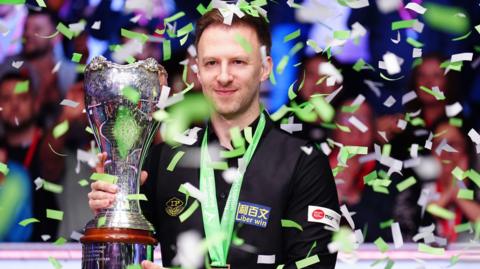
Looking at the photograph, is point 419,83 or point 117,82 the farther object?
point 419,83

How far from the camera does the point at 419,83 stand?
4871 mm

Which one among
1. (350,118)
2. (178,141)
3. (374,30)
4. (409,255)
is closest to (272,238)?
(178,141)

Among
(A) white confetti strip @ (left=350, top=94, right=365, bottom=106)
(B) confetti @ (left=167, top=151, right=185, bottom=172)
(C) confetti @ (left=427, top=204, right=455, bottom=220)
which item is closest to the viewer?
(B) confetti @ (left=167, top=151, right=185, bottom=172)

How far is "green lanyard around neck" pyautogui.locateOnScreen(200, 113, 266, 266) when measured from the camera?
2.83 metres

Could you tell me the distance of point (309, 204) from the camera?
2.92m

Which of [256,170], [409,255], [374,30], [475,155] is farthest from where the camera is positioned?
[374,30]

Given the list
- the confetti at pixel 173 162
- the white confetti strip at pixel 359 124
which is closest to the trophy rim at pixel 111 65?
the confetti at pixel 173 162

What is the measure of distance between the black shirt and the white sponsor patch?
17mm

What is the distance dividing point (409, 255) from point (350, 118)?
0.87 meters

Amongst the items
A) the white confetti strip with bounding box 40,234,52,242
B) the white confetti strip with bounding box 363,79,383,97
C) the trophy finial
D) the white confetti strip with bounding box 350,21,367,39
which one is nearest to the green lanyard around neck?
the trophy finial

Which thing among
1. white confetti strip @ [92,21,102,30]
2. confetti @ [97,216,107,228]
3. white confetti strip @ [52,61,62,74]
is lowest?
white confetti strip @ [52,61,62,74]

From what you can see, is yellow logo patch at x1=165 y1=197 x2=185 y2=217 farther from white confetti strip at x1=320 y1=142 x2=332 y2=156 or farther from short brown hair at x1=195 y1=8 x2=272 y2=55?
white confetti strip at x1=320 y1=142 x2=332 y2=156

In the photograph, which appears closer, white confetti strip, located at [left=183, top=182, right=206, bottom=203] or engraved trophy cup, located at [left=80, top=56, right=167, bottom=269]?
engraved trophy cup, located at [left=80, top=56, right=167, bottom=269]

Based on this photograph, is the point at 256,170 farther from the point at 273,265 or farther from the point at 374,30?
the point at 374,30
